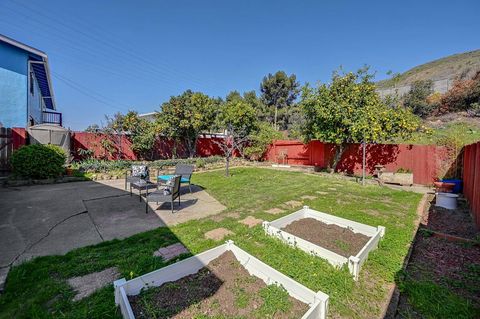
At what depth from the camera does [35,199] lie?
5.85 meters

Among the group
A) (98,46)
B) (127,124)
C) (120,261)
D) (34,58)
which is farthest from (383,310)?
(98,46)

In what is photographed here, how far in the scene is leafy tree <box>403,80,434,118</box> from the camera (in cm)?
2389

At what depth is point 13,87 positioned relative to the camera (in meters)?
10.5

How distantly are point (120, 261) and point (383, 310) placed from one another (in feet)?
10.2

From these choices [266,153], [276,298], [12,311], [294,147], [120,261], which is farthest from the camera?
[266,153]

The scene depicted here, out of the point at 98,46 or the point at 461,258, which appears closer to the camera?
the point at 461,258

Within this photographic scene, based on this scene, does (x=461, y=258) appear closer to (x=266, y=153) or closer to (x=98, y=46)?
(x=266, y=153)

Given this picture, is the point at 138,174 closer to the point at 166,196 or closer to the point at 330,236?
the point at 166,196

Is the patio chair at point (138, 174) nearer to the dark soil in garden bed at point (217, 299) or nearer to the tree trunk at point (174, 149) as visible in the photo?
the dark soil in garden bed at point (217, 299)

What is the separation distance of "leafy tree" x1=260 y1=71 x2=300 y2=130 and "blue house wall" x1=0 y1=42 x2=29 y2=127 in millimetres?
26574

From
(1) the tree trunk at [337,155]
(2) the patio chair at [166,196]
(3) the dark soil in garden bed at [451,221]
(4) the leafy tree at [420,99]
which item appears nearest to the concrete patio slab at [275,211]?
(2) the patio chair at [166,196]

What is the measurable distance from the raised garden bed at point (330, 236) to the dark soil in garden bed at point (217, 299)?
0.99 metres

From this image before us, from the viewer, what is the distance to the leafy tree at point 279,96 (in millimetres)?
33125

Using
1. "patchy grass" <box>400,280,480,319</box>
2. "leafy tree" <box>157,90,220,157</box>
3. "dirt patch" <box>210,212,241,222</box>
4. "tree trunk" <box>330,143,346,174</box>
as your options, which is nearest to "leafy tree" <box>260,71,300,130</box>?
"leafy tree" <box>157,90,220,157</box>
